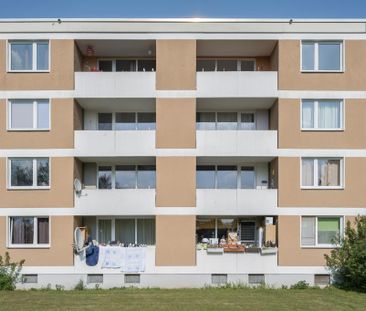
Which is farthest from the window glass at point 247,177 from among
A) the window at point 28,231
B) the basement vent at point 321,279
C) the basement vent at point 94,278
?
the window at point 28,231

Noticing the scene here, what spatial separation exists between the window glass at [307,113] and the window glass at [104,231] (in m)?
9.67

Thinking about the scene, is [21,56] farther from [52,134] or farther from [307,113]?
[307,113]

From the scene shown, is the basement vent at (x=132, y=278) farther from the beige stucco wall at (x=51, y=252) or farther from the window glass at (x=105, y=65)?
the window glass at (x=105, y=65)

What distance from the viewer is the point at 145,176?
2139cm

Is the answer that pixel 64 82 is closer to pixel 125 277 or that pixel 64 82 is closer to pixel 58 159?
pixel 58 159

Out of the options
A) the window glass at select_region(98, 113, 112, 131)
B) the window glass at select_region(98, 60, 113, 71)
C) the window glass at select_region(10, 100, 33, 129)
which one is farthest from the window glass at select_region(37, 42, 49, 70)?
the window glass at select_region(98, 113, 112, 131)

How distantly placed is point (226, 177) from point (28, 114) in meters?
9.18

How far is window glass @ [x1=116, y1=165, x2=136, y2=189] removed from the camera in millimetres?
21312

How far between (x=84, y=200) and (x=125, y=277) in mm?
3668

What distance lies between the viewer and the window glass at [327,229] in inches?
771

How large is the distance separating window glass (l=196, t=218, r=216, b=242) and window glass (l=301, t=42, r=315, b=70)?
7.90 metres

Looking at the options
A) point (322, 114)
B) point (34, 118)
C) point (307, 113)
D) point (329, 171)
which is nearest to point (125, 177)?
point (34, 118)

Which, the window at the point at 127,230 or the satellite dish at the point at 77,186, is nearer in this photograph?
the satellite dish at the point at 77,186

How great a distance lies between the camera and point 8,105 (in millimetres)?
19750
